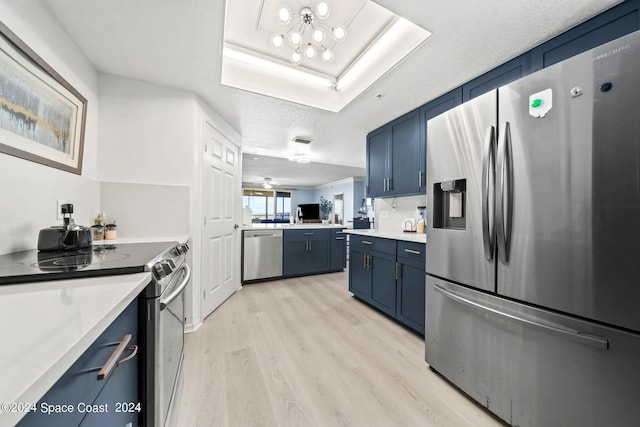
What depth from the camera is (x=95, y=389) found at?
0.56m

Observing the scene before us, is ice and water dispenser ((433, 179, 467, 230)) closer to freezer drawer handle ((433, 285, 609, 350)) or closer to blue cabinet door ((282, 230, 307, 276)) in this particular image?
freezer drawer handle ((433, 285, 609, 350))

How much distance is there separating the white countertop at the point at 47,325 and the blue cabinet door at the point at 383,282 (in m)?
2.13

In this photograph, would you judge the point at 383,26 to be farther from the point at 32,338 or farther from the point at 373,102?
the point at 32,338

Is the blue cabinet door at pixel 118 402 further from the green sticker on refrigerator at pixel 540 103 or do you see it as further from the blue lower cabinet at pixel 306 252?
the blue lower cabinet at pixel 306 252

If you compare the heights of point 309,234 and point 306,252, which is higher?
point 309,234

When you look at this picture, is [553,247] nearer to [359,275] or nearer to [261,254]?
[359,275]

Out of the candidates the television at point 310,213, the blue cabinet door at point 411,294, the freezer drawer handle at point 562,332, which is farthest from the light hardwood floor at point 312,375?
the television at point 310,213

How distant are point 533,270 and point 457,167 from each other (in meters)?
0.69

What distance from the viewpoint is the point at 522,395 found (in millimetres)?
1156

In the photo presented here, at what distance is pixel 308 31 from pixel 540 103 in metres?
1.61

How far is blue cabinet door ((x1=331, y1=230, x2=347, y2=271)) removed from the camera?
444 centimetres

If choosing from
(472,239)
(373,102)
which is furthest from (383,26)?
(472,239)

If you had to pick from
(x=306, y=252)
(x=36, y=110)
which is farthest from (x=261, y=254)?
(x=36, y=110)

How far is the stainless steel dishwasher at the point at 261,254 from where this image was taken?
3727 millimetres
